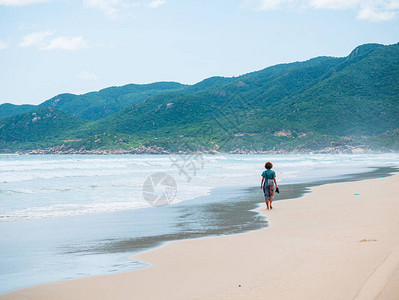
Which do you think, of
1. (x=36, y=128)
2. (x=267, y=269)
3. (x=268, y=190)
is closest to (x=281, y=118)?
(x=36, y=128)

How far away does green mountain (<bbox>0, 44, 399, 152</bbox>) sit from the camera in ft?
369

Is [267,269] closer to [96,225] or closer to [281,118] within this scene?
[96,225]

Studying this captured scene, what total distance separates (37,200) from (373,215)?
11.2m

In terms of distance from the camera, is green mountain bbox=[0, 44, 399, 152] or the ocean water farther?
green mountain bbox=[0, 44, 399, 152]

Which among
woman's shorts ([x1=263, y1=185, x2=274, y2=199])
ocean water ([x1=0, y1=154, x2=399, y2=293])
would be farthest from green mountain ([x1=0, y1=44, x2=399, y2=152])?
woman's shorts ([x1=263, y1=185, x2=274, y2=199])

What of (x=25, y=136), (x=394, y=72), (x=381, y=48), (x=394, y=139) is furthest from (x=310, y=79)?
(x=25, y=136)

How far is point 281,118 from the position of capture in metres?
127

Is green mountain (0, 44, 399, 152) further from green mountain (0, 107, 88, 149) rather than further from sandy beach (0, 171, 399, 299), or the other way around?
sandy beach (0, 171, 399, 299)

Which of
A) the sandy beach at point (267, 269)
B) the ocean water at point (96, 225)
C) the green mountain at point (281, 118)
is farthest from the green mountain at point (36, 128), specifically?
the sandy beach at point (267, 269)

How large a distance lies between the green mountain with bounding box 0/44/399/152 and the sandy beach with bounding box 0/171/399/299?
3832 inches

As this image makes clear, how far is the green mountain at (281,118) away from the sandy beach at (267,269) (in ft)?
319

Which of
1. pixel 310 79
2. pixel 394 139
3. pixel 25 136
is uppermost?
pixel 310 79

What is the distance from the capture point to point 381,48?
136250 millimetres

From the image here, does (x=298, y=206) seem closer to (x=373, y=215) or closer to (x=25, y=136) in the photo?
(x=373, y=215)
